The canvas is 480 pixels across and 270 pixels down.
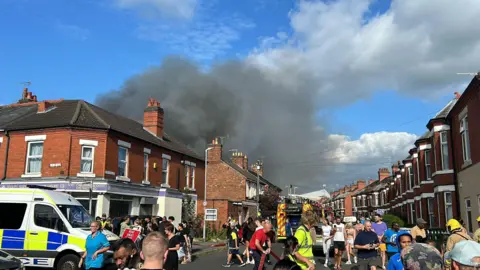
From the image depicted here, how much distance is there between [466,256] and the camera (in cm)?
345

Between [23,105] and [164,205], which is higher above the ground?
[23,105]

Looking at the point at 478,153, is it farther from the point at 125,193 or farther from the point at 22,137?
the point at 22,137

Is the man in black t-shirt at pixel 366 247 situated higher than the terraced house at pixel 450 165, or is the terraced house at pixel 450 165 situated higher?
the terraced house at pixel 450 165

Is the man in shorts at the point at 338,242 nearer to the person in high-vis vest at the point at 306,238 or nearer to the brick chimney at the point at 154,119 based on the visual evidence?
the person in high-vis vest at the point at 306,238

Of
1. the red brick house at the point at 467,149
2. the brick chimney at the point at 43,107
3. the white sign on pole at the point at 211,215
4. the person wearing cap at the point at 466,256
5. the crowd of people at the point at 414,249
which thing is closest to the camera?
the person wearing cap at the point at 466,256

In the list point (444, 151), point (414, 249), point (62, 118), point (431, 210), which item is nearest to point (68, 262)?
point (414, 249)

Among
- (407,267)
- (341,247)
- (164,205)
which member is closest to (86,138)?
(164,205)

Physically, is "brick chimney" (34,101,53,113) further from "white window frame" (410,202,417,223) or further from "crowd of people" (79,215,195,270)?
"white window frame" (410,202,417,223)

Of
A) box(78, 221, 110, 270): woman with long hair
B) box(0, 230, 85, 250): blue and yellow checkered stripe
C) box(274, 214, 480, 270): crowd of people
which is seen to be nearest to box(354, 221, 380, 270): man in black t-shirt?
box(274, 214, 480, 270): crowd of people

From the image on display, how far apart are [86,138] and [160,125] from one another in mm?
8834

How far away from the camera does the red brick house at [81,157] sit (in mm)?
21094

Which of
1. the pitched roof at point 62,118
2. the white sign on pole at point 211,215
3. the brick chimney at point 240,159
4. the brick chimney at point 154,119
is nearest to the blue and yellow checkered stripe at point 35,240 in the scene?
the pitched roof at point 62,118

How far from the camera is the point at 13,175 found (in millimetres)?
21938

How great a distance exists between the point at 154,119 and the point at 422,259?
27.3 metres
